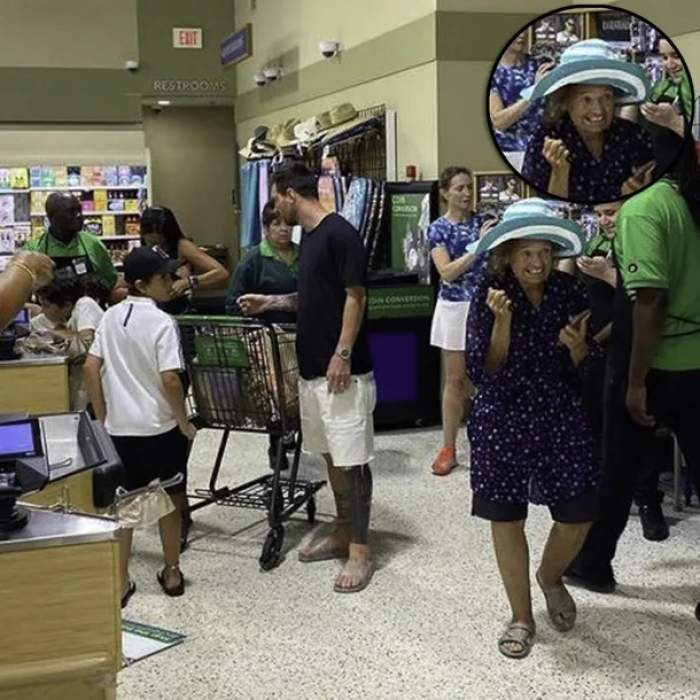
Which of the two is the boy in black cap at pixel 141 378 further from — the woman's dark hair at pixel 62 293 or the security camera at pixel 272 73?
the security camera at pixel 272 73

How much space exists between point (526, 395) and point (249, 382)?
60.4 inches

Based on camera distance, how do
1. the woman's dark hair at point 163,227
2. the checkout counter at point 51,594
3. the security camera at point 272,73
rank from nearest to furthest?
the checkout counter at point 51,594 < the woman's dark hair at point 163,227 < the security camera at point 272,73

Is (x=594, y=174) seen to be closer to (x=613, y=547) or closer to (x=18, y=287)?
(x=18, y=287)

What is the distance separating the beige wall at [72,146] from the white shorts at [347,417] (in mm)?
8764

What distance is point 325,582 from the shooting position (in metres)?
3.99

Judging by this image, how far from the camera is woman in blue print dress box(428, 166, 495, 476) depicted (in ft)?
18.4

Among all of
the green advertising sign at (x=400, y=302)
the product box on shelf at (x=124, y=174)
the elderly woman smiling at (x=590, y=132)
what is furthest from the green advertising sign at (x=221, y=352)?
the product box on shelf at (x=124, y=174)

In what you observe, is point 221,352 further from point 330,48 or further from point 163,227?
point 330,48

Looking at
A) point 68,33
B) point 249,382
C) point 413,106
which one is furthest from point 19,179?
point 249,382

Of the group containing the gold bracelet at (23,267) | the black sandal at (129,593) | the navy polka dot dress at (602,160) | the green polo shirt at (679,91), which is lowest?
the black sandal at (129,593)

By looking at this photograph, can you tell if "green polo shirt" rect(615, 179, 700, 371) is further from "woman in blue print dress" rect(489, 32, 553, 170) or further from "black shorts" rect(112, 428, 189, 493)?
"black shorts" rect(112, 428, 189, 493)

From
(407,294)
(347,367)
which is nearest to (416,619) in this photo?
(347,367)

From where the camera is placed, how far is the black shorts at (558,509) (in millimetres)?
3182

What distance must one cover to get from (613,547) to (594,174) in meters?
2.17
